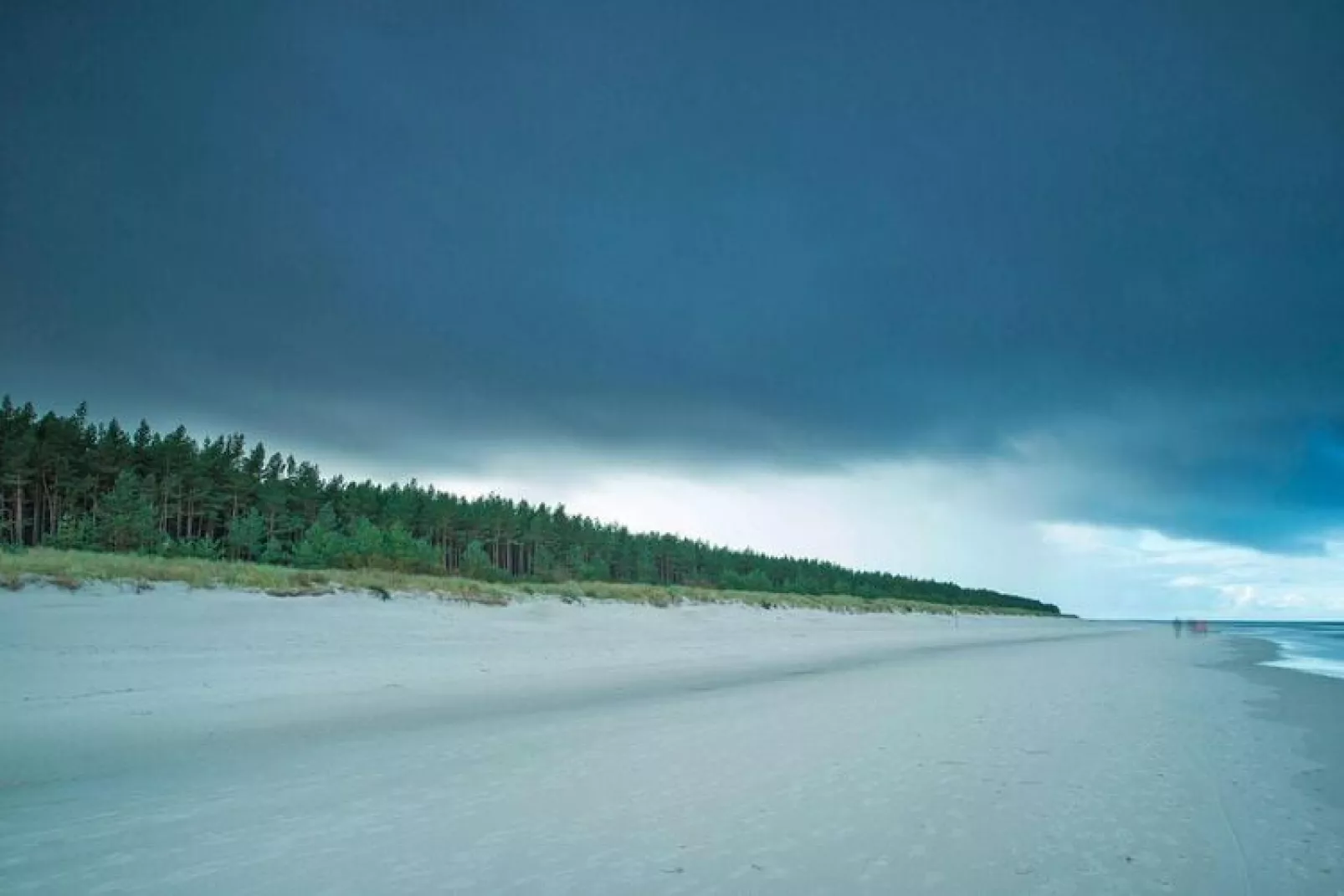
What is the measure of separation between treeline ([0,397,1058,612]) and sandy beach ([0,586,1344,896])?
75.0 ft

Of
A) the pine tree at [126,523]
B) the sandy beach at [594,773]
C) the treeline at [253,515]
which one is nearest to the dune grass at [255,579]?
the sandy beach at [594,773]

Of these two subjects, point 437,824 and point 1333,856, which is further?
point 437,824

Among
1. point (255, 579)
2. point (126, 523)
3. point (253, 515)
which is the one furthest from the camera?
point (253, 515)

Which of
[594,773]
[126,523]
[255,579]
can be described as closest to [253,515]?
[126,523]

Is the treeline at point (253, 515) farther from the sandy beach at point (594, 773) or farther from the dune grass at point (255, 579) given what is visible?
the sandy beach at point (594, 773)

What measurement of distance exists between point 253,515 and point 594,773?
6256 centimetres

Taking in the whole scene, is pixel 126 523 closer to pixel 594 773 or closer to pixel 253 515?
pixel 253 515

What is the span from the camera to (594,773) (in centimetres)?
853

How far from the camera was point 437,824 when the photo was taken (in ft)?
21.5

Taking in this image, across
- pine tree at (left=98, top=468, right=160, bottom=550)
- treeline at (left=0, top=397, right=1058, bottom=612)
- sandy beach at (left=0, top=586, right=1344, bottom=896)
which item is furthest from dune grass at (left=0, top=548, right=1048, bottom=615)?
pine tree at (left=98, top=468, right=160, bottom=550)

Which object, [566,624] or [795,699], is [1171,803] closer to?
[795,699]

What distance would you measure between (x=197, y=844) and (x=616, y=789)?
366 centimetres

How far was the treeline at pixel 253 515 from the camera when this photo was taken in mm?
51094

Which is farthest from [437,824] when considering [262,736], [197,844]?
[262,736]
